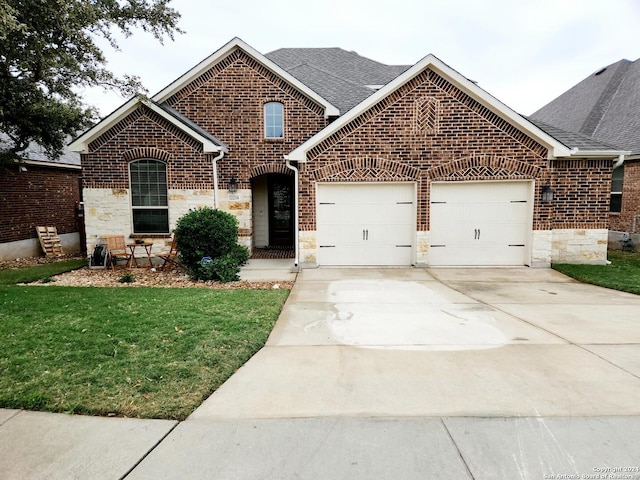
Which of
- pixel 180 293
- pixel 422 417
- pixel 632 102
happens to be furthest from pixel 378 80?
pixel 422 417

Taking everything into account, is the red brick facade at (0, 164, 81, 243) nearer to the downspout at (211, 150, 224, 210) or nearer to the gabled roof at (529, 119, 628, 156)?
the downspout at (211, 150, 224, 210)

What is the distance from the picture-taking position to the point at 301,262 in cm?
1038

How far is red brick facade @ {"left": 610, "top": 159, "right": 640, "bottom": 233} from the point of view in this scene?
1364 cm

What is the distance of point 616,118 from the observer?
1600 centimetres

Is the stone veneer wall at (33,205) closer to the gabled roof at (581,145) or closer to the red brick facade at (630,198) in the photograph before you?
the gabled roof at (581,145)

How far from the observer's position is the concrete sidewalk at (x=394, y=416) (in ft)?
8.60

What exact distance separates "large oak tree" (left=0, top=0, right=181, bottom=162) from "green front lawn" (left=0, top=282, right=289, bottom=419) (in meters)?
4.39

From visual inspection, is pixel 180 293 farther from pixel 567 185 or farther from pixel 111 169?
pixel 567 185

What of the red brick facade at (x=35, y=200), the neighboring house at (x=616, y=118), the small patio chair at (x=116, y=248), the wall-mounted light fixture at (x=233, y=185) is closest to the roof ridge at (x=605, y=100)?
the neighboring house at (x=616, y=118)

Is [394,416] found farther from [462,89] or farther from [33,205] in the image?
[33,205]

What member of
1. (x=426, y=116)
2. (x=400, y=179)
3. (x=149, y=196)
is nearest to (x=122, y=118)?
(x=149, y=196)

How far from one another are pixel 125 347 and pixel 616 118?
19.4m

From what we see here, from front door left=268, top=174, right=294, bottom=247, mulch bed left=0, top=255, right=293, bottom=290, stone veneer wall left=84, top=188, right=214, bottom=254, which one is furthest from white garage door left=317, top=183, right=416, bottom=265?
front door left=268, top=174, right=294, bottom=247

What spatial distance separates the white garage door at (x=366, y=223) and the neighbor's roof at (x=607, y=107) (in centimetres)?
943
